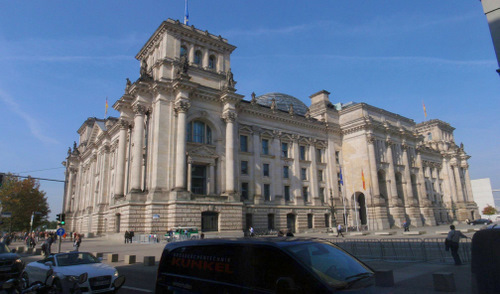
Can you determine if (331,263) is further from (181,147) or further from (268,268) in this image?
(181,147)

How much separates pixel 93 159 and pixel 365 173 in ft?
165

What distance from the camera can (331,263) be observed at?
17.7ft

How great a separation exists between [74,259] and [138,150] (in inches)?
1090

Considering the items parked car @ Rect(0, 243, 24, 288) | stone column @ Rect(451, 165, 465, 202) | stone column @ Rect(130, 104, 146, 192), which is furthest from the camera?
stone column @ Rect(451, 165, 465, 202)

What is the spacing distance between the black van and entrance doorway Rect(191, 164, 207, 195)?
3338cm

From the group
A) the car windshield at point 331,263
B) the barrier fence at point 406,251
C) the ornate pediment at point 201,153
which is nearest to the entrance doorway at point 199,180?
the ornate pediment at point 201,153

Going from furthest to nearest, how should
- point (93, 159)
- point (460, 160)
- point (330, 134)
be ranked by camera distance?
point (460, 160) → point (93, 159) → point (330, 134)

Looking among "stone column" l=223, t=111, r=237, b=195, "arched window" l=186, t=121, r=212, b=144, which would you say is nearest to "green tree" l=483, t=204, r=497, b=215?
"stone column" l=223, t=111, r=237, b=195

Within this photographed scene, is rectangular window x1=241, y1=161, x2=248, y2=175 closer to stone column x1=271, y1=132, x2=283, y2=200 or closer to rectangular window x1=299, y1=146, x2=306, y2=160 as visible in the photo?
stone column x1=271, y1=132, x2=283, y2=200

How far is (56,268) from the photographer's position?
10.9 meters

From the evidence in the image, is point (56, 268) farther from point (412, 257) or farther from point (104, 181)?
point (104, 181)

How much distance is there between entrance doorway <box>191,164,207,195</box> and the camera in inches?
1556

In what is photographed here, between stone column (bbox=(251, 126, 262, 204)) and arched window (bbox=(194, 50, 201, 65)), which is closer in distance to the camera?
arched window (bbox=(194, 50, 201, 65))

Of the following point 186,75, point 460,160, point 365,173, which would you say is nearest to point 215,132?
point 186,75
